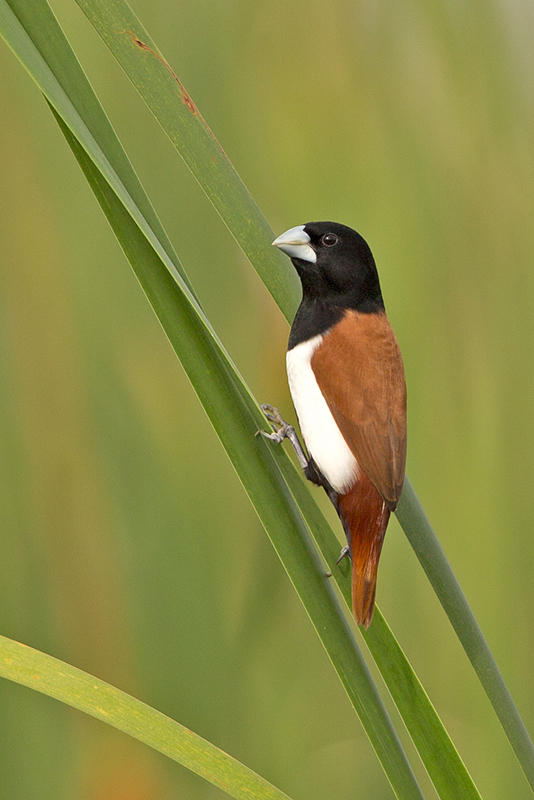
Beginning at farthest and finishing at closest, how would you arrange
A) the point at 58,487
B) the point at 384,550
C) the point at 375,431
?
the point at 384,550
the point at 58,487
the point at 375,431

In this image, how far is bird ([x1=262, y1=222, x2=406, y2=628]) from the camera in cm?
85

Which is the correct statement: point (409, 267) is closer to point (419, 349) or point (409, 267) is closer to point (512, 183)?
point (419, 349)

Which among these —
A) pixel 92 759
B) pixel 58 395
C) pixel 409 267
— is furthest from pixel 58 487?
pixel 409 267

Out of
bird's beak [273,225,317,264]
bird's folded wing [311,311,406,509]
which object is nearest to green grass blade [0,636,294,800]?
bird's folded wing [311,311,406,509]

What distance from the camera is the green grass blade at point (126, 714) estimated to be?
62 centimetres

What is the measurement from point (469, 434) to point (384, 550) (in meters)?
0.23

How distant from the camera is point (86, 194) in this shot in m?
1.32

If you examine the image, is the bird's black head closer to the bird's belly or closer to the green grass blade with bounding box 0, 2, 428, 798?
the bird's belly

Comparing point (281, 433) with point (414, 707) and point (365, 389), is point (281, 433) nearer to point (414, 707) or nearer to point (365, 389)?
point (365, 389)

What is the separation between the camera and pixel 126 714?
62 cm

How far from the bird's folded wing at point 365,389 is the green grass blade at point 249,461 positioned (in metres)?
0.16

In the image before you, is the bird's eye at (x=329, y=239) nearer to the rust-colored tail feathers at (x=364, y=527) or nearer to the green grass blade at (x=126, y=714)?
the rust-colored tail feathers at (x=364, y=527)

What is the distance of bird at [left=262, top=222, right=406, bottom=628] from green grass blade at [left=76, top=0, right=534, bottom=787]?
84mm

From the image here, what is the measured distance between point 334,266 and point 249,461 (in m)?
0.36
